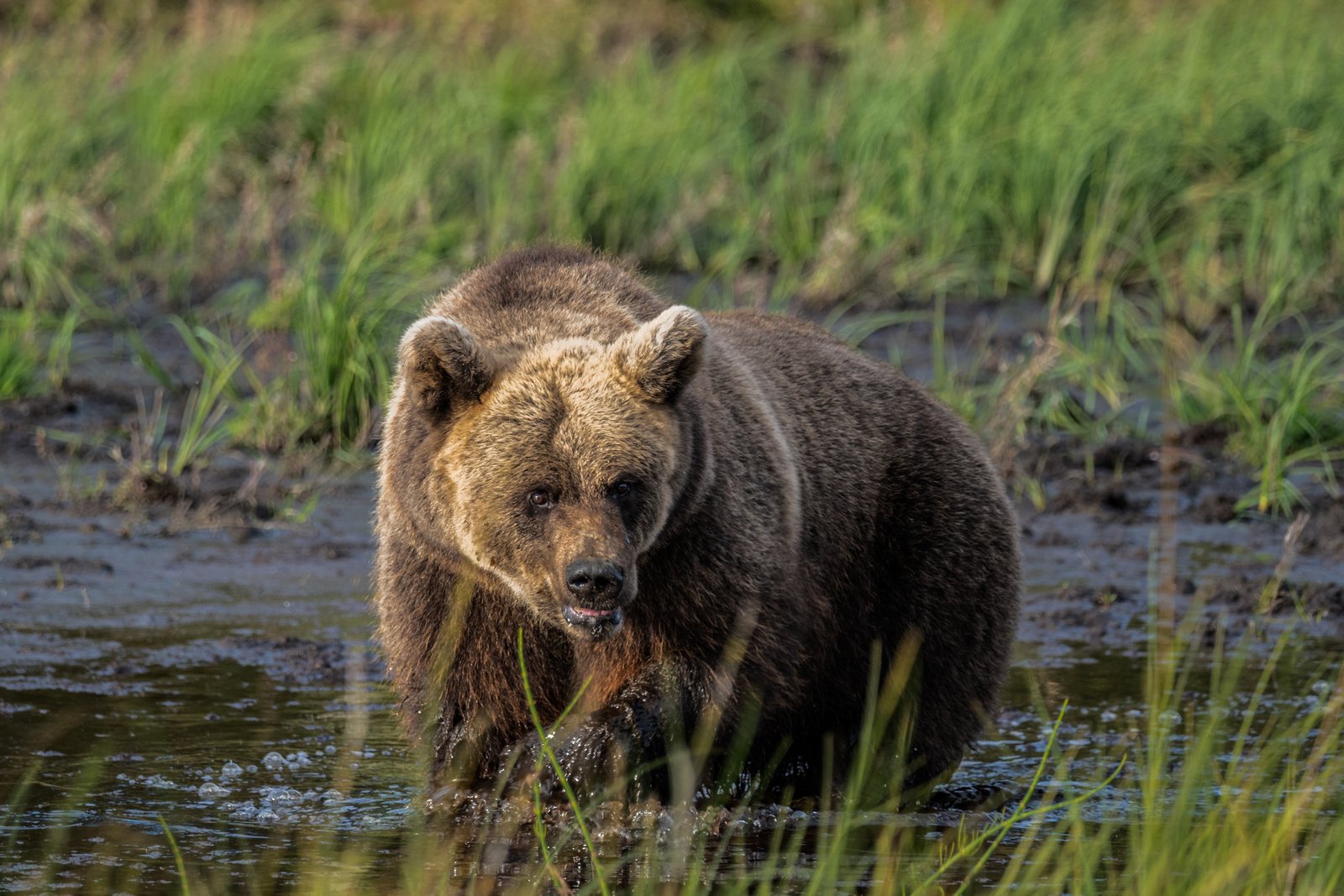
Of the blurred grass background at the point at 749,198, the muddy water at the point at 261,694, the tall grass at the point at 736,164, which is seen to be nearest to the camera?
the muddy water at the point at 261,694

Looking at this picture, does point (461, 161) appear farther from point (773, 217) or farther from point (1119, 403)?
point (1119, 403)

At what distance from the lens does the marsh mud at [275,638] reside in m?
5.10

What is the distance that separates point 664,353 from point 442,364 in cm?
51

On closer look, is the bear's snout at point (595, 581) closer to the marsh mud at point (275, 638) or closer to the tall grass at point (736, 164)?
the marsh mud at point (275, 638)

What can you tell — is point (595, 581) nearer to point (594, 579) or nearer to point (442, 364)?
point (594, 579)

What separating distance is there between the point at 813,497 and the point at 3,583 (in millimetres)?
3355

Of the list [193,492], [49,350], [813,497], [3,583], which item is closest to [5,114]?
[49,350]

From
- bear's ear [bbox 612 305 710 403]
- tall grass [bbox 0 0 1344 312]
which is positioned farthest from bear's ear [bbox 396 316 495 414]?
tall grass [bbox 0 0 1344 312]

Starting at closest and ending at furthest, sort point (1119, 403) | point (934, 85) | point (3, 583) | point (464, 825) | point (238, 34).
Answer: point (464, 825) < point (3, 583) < point (1119, 403) < point (934, 85) < point (238, 34)

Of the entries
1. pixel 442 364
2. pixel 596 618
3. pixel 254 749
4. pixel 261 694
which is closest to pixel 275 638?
pixel 261 694

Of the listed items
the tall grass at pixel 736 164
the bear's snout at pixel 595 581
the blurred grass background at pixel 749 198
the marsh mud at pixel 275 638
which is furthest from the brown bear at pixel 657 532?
the tall grass at pixel 736 164

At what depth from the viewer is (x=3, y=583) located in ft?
23.9

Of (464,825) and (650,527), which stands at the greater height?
(650,527)

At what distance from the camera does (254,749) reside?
224 inches
